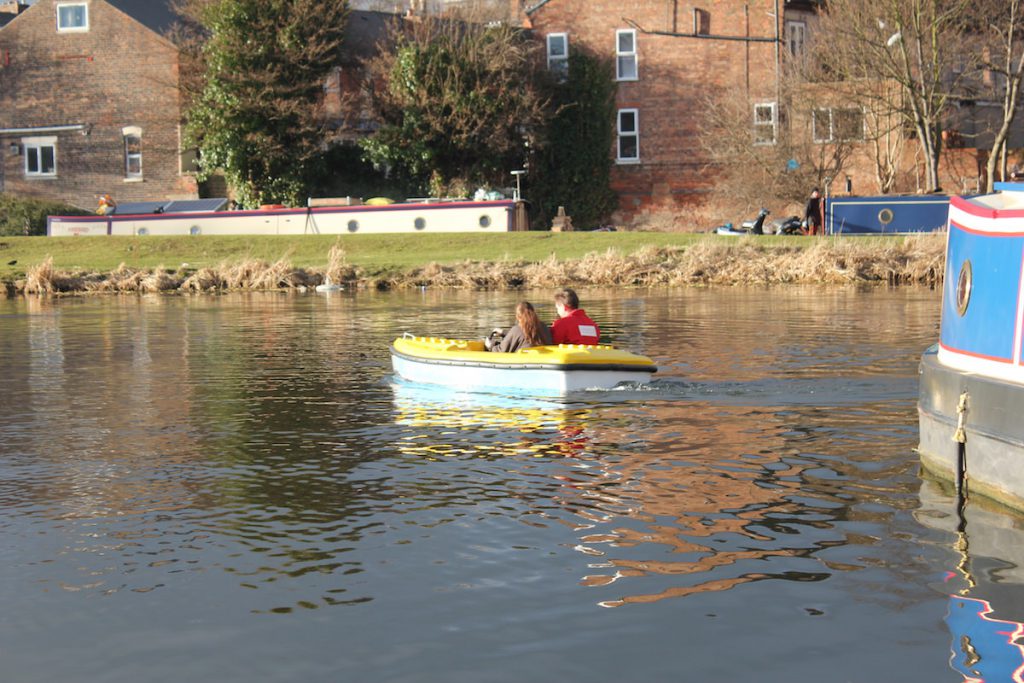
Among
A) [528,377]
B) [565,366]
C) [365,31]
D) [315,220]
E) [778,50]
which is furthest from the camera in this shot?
[365,31]

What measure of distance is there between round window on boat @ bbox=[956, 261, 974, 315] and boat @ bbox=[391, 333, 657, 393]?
5.42m

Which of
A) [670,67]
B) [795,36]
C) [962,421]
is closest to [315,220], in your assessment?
[670,67]

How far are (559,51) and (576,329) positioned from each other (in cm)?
3495

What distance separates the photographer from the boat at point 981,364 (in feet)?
30.3

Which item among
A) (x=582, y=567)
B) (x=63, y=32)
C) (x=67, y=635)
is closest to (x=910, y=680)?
(x=582, y=567)

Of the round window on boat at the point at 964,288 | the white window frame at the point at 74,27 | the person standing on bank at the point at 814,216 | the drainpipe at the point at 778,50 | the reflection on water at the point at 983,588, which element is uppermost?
the white window frame at the point at 74,27

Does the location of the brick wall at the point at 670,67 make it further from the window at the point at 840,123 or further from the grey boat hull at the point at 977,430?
the grey boat hull at the point at 977,430

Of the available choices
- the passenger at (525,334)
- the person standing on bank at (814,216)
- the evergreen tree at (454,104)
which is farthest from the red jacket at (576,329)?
the evergreen tree at (454,104)

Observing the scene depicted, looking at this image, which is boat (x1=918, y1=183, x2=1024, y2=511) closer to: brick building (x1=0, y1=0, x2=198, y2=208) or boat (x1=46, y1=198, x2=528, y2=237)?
boat (x1=46, y1=198, x2=528, y2=237)

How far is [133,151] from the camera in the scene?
169ft

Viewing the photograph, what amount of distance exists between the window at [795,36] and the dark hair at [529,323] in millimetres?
34597

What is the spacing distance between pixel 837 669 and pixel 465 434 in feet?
23.4

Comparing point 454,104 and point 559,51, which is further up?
point 559,51

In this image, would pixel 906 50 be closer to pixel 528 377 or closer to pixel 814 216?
pixel 814 216
